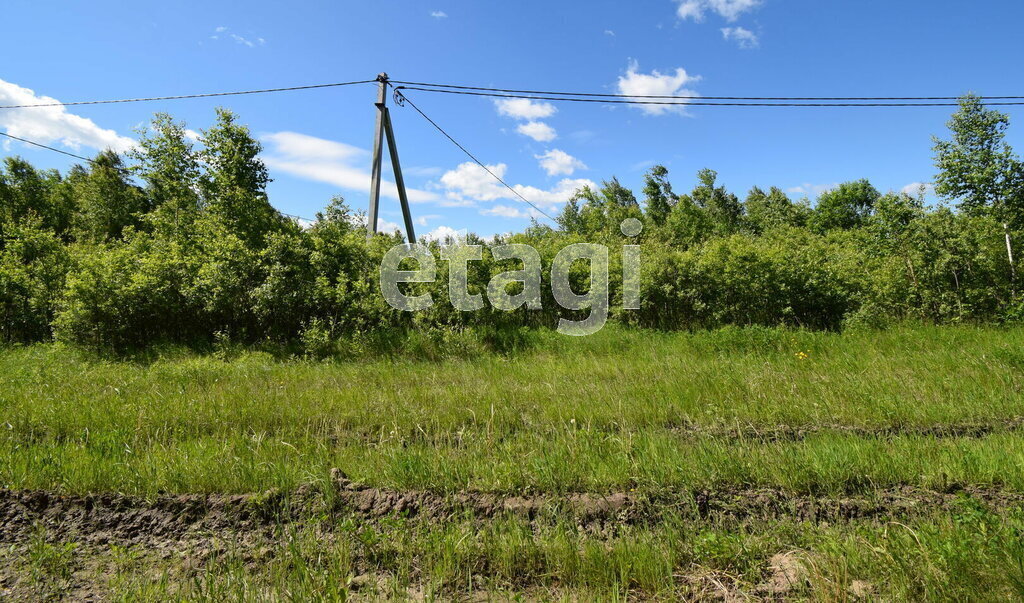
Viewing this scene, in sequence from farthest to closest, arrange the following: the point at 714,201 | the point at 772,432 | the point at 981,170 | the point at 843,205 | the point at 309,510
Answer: the point at 843,205, the point at 714,201, the point at 981,170, the point at 772,432, the point at 309,510

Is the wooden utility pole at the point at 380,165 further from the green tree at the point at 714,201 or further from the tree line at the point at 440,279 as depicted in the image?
the green tree at the point at 714,201

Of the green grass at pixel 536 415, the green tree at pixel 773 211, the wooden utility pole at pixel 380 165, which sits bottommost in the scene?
the green grass at pixel 536 415

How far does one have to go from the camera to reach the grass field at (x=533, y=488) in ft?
8.84

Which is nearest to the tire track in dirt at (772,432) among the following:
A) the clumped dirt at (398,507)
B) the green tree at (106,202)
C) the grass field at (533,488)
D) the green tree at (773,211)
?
the grass field at (533,488)

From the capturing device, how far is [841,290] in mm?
10539

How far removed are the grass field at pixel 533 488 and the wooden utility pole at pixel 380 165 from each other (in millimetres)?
6106

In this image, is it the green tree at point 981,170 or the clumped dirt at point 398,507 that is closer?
the clumped dirt at point 398,507

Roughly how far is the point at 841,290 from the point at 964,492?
8.52m

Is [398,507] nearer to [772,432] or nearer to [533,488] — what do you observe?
[533,488]

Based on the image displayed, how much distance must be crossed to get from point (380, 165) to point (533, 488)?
10.4 m

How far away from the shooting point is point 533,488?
12.2 feet

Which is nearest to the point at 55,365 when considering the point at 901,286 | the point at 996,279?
the point at 901,286

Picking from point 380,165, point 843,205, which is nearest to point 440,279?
point 380,165

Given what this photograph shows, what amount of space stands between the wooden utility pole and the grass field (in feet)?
A: 20.0
